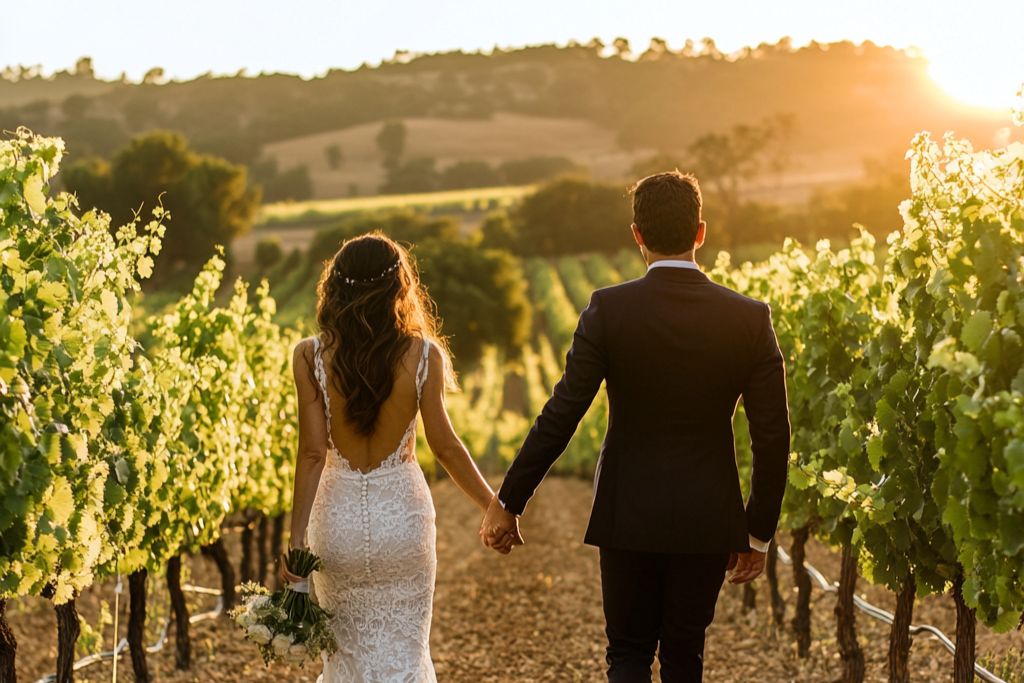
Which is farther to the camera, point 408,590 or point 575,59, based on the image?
point 575,59

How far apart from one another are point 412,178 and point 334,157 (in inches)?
321

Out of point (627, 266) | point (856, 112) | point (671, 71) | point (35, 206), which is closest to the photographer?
point (35, 206)

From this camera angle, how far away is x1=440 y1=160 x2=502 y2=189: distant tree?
10062 cm

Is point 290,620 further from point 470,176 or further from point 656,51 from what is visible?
point 656,51

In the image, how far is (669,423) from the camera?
3961mm

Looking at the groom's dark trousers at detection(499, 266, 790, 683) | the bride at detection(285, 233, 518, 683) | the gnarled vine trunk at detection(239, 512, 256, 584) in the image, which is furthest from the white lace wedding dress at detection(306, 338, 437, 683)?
the gnarled vine trunk at detection(239, 512, 256, 584)

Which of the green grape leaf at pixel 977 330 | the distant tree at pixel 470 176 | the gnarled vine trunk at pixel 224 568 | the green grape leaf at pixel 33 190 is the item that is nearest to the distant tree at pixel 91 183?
the distant tree at pixel 470 176

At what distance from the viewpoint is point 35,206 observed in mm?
5488

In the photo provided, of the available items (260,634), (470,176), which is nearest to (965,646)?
(260,634)

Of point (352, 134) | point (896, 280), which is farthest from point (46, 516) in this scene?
point (352, 134)

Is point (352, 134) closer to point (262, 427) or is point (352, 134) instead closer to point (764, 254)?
point (764, 254)

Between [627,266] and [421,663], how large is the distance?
6040 cm

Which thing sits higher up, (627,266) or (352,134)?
(352,134)

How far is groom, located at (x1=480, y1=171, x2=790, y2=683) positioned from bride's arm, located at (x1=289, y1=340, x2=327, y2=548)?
30.9 inches
